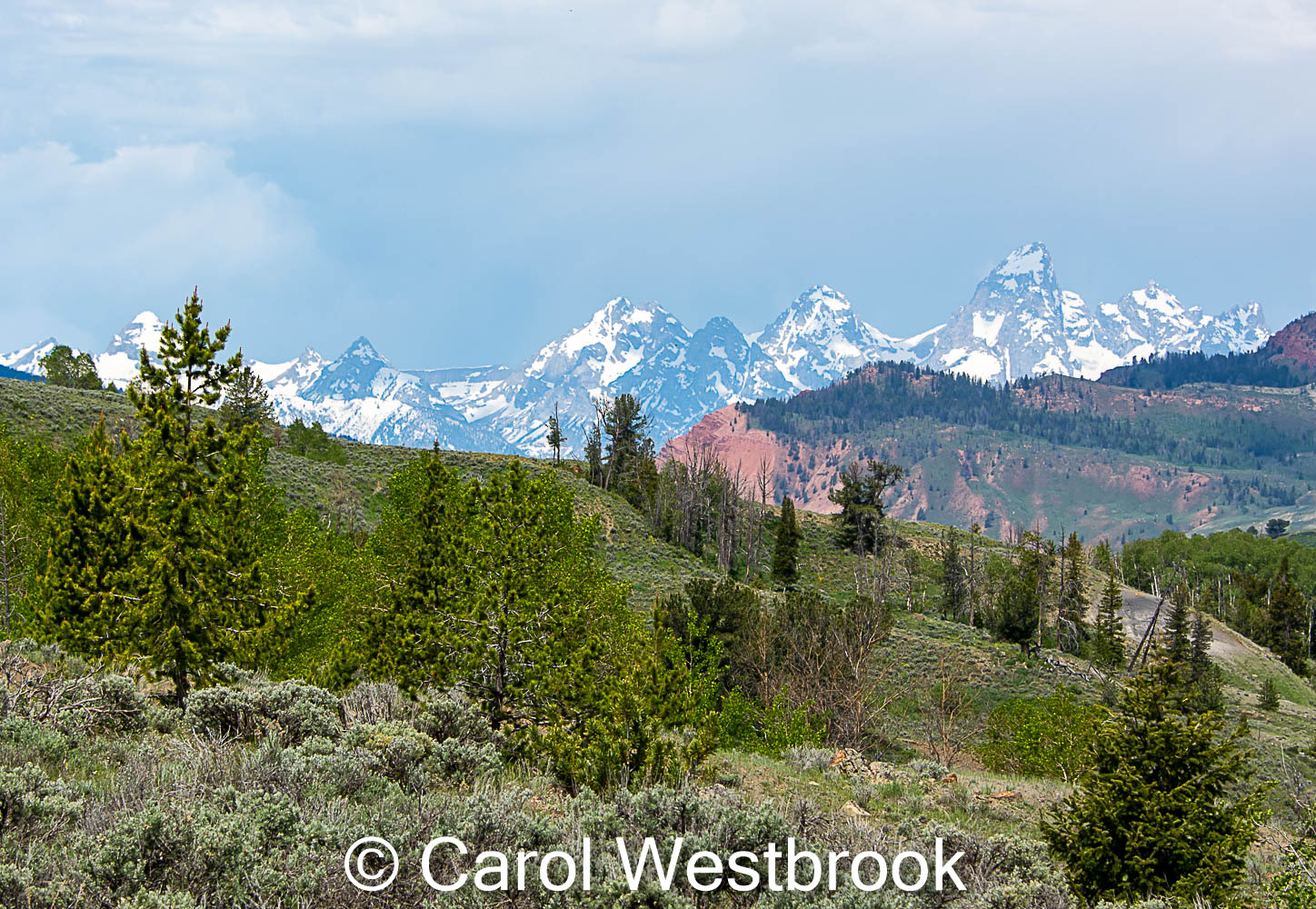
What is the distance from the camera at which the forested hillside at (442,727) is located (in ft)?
19.1

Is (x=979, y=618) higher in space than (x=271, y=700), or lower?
lower

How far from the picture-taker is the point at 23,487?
3122 cm

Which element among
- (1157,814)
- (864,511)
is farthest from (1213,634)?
(1157,814)

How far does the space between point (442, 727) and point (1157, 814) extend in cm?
758

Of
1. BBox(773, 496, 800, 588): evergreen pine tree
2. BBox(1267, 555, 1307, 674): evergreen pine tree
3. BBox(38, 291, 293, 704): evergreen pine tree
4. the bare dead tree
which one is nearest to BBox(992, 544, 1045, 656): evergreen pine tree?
the bare dead tree

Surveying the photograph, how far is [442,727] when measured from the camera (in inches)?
391

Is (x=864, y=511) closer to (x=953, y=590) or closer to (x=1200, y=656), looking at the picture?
(x=953, y=590)

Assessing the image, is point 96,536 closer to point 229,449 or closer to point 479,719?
point 229,449

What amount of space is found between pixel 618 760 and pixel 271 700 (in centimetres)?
397

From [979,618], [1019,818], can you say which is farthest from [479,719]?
[979,618]

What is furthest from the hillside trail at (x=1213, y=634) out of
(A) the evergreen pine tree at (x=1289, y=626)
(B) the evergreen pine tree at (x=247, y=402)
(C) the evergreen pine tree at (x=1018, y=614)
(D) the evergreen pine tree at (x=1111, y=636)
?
(B) the evergreen pine tree at (x=247, y=402)

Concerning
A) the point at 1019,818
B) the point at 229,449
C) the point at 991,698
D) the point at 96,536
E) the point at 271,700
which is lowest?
the point at 991,698

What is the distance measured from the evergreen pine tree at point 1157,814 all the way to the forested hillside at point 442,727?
3 centimetres

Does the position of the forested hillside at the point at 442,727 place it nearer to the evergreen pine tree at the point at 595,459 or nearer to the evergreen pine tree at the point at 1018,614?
the evergreen pine tree at the point at 1018,614
